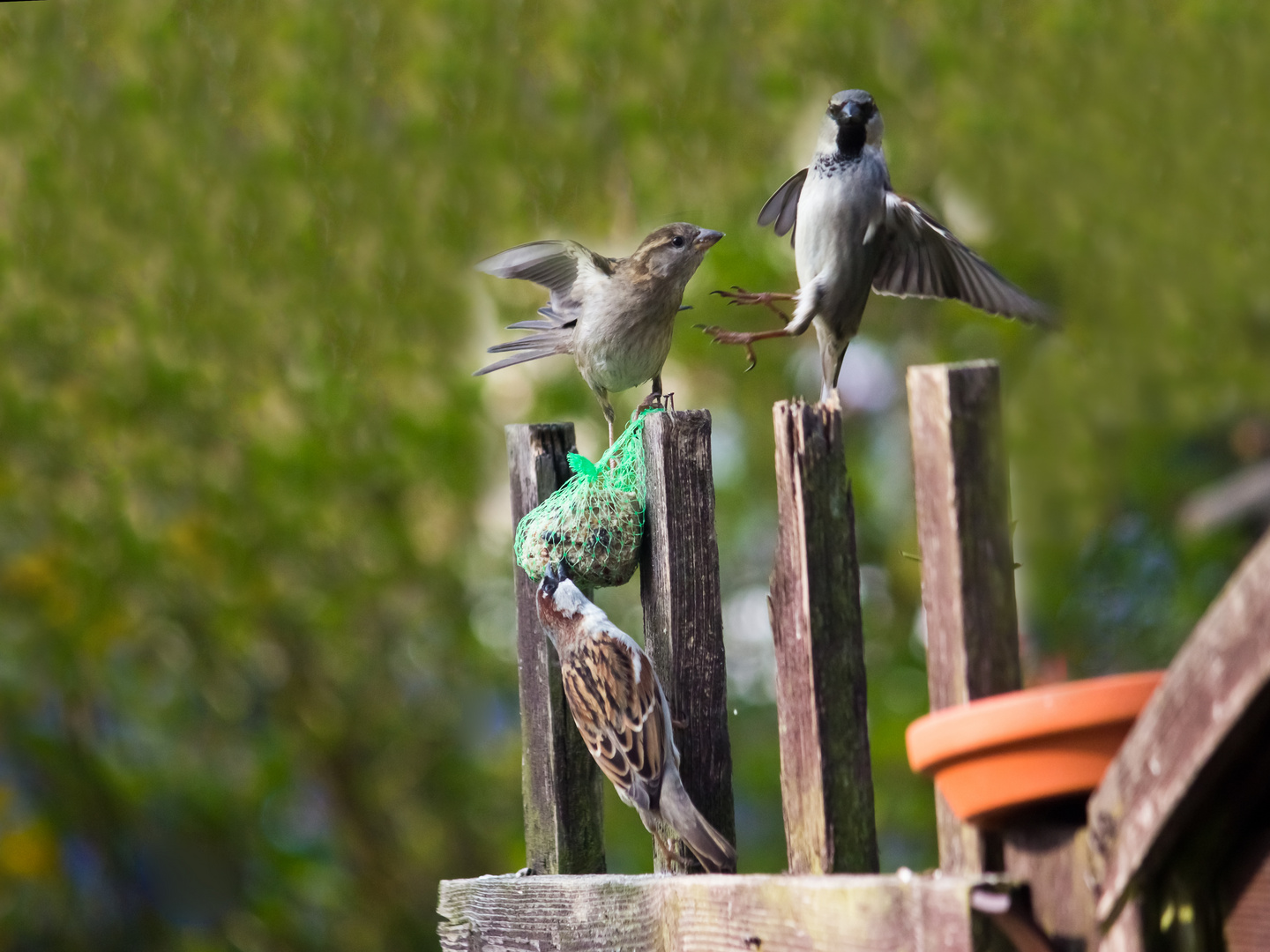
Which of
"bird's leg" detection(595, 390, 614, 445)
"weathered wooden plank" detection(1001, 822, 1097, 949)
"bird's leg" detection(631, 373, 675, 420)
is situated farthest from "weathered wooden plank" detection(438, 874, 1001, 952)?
"bird's leg" detection(595, 390, 614, 445)

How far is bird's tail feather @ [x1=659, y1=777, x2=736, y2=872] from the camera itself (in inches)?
74.4

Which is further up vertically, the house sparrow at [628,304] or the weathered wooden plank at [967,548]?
the house sparrow at [628,304]

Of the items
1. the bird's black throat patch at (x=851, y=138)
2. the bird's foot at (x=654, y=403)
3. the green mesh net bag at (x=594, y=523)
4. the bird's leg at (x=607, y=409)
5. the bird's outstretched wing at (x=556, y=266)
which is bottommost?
the green mesh net bag at (x=594, y=523)

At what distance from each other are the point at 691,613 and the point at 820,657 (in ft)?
1.65

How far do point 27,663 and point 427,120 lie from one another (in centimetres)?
302

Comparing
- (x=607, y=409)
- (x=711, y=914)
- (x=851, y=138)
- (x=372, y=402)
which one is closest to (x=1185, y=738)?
(x=711, y=914)

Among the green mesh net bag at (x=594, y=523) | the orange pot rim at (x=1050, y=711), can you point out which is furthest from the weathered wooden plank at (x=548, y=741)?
the orange pot rim at (x=1050, y=711)

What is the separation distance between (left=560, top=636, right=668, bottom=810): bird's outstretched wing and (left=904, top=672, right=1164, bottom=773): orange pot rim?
2.76ft

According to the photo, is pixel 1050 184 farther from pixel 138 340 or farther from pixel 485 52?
pixel 138 340

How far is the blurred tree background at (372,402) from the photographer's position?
222 inches

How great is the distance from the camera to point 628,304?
3064 millimetres

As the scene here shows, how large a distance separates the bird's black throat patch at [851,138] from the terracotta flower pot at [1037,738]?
1.37 metres

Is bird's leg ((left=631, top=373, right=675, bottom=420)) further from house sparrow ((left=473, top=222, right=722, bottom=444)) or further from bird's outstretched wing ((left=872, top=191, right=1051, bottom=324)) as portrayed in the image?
bird's outstretched wing ((left=872, top=191, right=1051, bottom=324))

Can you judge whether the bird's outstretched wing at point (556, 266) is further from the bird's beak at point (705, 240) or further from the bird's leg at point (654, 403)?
the bird's leg at point (654, 403)
